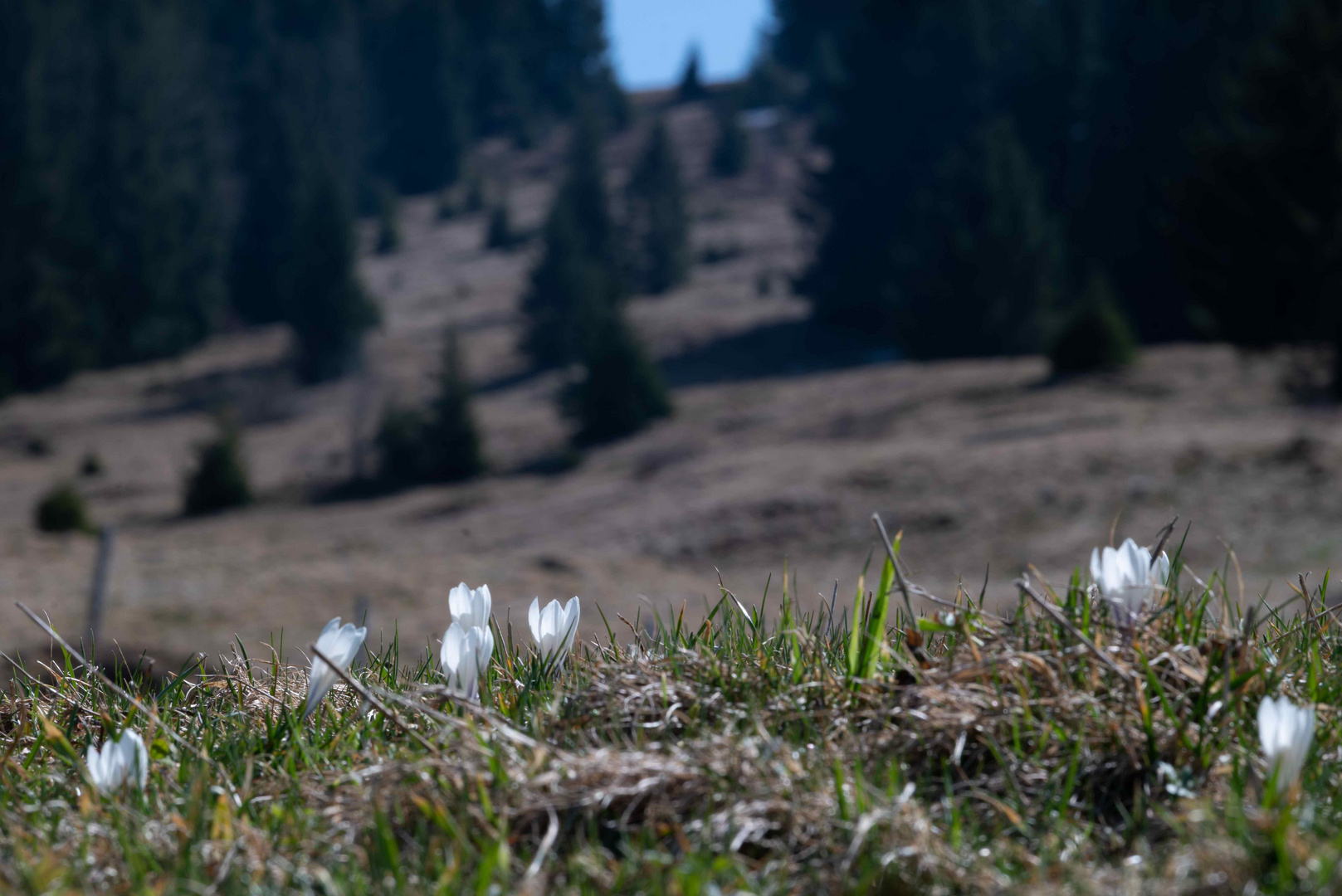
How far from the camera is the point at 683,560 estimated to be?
1697 centimetres

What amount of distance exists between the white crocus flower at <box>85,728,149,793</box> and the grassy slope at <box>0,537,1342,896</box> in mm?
22

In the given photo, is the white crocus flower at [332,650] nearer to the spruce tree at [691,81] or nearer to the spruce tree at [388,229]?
the spruce tree at [388,229]

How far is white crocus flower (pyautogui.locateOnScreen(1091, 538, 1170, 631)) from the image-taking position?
168cm

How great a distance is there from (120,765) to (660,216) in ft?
173

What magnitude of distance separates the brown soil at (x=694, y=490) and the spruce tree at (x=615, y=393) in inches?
31.1

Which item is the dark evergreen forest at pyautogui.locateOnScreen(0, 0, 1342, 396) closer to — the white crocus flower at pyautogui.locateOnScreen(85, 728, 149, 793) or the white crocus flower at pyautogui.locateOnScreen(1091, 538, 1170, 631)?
the white crocus flower at pyautogui.locateOnScreen(1091, 538, 1170, 631)

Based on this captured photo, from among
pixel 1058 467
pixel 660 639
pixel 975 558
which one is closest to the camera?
pixel 660 639

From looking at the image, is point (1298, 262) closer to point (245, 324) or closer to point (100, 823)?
point (100, 823)

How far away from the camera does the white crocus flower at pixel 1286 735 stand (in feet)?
4.30

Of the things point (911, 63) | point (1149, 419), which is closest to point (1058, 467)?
point (1149, 419)

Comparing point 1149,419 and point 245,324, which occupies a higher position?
point 245,324

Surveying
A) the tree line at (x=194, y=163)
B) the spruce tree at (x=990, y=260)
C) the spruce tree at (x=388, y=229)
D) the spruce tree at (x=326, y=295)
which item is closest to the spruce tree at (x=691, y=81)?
the tree line at (x=194, y=163)

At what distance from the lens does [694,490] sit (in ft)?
68.0

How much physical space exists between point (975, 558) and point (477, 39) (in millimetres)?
82397
